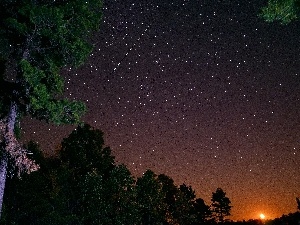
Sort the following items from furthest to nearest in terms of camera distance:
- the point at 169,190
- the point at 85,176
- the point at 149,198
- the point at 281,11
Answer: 1. the point at 169,190
2. the point at 149,198
3. the point at 85,176
4. the point at 281,11

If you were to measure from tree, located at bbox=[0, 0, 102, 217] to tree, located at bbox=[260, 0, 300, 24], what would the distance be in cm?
685

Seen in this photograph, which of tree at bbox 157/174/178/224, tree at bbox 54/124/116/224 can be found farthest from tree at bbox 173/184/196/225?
tree at bbox 54/124/116/224

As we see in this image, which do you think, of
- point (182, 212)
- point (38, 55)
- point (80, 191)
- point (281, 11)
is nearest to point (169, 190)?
point (182, 212)

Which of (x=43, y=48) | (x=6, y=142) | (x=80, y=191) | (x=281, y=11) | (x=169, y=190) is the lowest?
(x=6, y=142)

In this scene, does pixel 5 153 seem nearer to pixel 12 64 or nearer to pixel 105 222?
pixel 12 64

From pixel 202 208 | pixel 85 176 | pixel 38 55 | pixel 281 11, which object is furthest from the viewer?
pixel 202 208

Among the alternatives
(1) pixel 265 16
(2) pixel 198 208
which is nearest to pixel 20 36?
(1) pixel 265 16

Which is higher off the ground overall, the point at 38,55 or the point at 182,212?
the point at 182,212

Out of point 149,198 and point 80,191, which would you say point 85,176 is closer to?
point 80,191

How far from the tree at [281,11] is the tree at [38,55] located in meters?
6.85

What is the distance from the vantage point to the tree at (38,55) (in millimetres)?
12266

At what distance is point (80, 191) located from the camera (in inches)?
1527

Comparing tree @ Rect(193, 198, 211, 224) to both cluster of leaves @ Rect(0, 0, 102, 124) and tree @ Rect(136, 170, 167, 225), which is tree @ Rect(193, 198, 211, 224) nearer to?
tree @ Rect(136, 170, 167, 225)

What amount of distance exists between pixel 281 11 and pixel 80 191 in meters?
33.4
